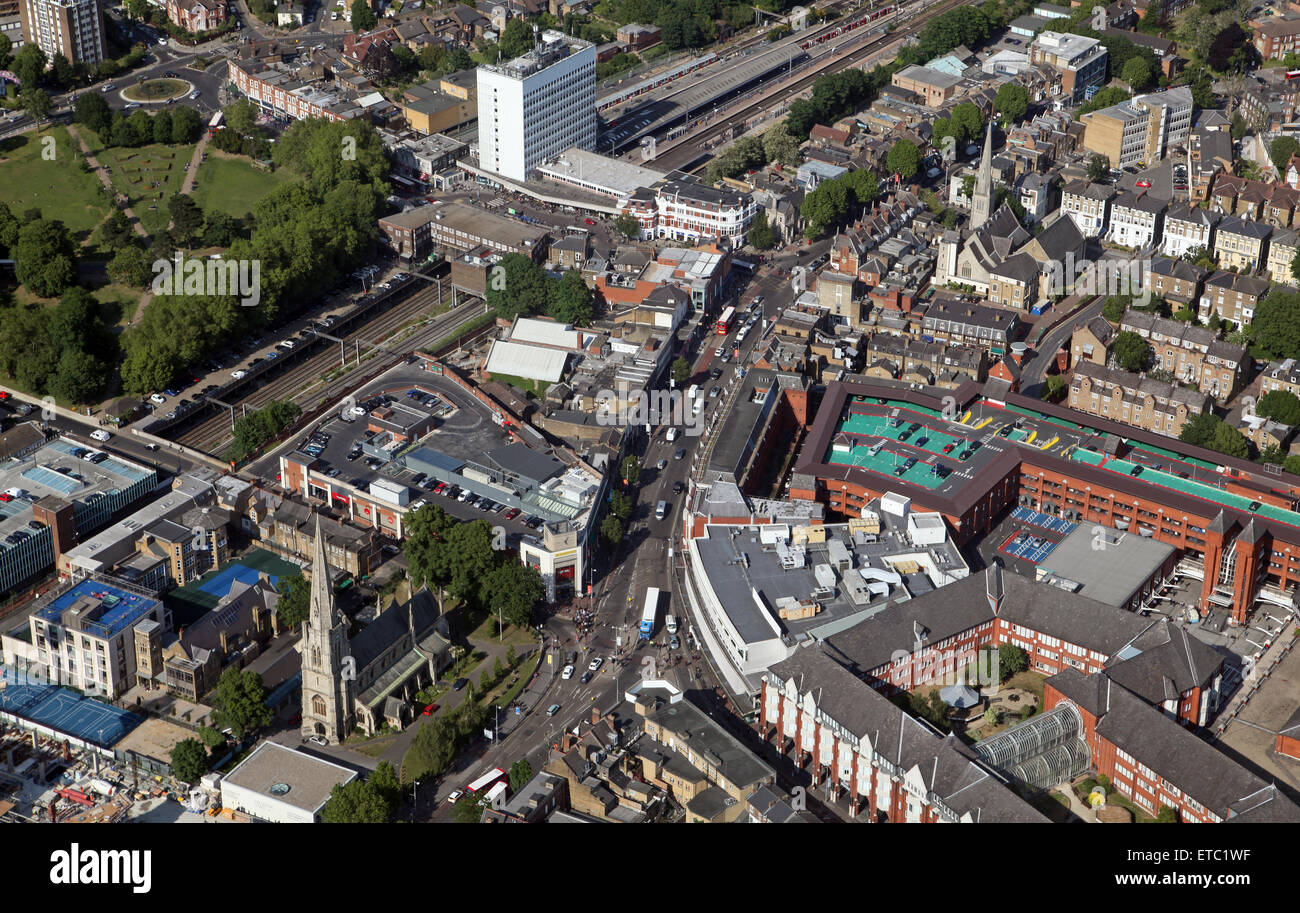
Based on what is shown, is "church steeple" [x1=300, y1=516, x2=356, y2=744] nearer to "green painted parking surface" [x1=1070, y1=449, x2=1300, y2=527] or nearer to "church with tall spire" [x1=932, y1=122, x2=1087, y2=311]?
"green painted parking surface" [x1=1070, y1=449, x2=1300, y2=527]

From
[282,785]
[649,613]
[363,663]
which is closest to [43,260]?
[363,663]

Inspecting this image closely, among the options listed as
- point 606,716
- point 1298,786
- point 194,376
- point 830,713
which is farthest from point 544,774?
point 194,376

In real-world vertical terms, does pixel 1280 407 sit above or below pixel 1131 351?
above

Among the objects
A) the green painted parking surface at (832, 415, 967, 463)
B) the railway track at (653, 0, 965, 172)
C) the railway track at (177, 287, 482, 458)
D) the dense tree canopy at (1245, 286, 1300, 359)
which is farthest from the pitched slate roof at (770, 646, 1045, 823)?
the railway track at (653, 0, 965, 172)

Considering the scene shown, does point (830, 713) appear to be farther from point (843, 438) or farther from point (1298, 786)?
point (843, 438)

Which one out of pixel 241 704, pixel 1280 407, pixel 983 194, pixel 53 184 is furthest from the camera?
pixel 53 184

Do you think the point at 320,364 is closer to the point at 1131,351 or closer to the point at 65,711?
the point at 65,711

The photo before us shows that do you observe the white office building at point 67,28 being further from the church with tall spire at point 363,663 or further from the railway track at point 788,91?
the church with tall spire at point 363,663
